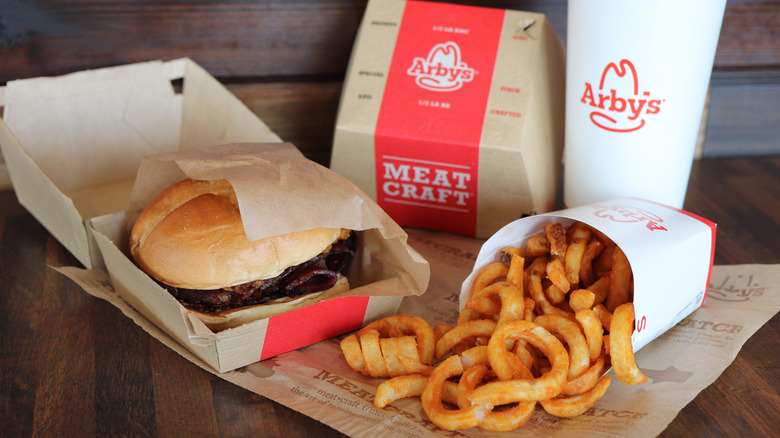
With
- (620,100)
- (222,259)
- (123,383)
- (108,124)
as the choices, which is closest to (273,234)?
(222,259)

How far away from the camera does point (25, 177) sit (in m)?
1.58

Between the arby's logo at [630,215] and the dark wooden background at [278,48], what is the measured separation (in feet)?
2.58

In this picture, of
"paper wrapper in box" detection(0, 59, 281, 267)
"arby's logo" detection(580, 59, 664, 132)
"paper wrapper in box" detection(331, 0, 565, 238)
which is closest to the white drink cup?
"arby's logo" detection(580, 59, 664, 132)

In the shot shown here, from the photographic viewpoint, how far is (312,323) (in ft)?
4.08

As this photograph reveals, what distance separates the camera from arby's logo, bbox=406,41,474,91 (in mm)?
1599

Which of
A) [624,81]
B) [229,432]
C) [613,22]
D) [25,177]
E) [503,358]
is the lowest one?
[229,432]

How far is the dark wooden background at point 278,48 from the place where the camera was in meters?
1.80

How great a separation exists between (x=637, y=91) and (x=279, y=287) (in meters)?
0.77

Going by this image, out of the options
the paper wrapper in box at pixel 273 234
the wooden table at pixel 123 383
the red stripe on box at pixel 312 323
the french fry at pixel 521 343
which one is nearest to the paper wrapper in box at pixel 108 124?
the wooden table at pixel 123 383

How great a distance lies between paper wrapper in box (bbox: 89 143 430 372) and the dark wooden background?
596 millimetres

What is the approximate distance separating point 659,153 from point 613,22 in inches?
11.2

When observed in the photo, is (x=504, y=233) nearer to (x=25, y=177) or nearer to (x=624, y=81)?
(x=624, y=81)

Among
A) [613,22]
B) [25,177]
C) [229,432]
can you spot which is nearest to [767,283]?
[613,22]

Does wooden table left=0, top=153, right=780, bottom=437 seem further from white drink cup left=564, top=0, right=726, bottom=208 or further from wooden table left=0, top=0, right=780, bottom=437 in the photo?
white drink cup left=564, top=0, right=726, bottom=208
